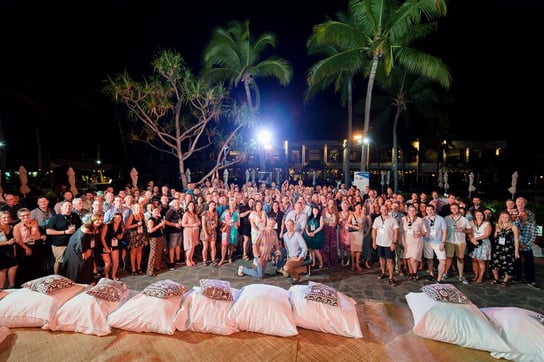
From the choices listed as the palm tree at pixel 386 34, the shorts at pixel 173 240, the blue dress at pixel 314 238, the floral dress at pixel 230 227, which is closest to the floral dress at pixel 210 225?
the floral dress at pixel 230 227

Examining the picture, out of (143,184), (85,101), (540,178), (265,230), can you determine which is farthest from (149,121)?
(540,178)

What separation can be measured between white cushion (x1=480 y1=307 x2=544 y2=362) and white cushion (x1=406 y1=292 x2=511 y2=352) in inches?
3.7

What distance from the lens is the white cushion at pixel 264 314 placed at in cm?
366

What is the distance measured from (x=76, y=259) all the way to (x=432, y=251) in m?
7.75

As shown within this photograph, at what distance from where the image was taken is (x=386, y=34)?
12.2 metres

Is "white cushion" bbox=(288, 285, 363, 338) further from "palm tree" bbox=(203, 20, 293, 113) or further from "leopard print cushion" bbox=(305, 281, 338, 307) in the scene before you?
"palm tree" bbox=(203, 20, 293, 113)

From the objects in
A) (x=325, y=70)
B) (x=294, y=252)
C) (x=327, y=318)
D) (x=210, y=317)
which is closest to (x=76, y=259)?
(x=210, y=317)

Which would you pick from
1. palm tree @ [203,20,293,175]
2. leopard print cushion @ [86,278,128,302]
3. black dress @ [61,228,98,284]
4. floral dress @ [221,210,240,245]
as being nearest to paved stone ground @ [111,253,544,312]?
floral dress @ [221,210,240,245]

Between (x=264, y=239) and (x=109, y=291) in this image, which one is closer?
(x=109, y=291)

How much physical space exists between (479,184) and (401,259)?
24.8 m

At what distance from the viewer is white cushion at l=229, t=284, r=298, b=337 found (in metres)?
3.66

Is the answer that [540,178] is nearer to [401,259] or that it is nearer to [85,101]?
[401,259]

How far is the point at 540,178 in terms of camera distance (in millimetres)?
27391

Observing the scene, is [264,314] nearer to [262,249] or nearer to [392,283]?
[262,249]
